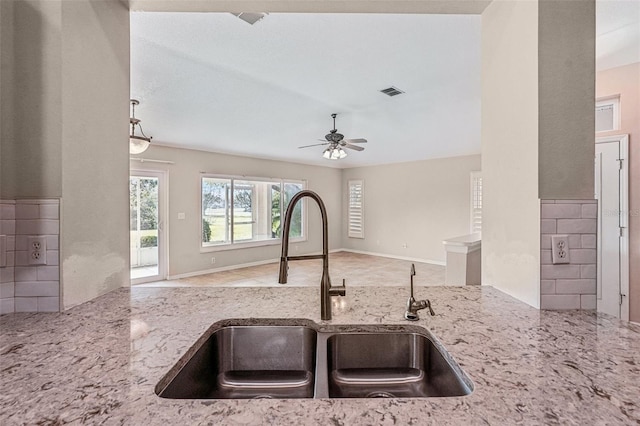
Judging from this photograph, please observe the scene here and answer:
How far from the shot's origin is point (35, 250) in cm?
111

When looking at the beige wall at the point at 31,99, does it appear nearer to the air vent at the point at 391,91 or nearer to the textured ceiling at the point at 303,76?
the textured ceiling at the point at 303,76

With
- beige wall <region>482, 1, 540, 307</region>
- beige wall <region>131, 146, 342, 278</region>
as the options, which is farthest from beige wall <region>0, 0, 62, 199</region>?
beige wall <region>131, 146, 342, 278</region>

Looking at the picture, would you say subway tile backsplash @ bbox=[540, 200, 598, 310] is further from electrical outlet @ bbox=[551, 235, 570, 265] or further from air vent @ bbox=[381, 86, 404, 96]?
air vent @ bbox=[381, 86, 404, 96]

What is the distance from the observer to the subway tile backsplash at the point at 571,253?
116 centimetres

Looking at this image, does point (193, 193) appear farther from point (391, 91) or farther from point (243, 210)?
point (391, 91)

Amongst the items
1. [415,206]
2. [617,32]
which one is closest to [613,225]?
[617,32]

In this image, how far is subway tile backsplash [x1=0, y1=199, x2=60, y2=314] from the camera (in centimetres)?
111

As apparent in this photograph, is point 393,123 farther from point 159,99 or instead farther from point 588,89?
point 588,89

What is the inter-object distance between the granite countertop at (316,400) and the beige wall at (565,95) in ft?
1.74

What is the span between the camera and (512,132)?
1332mm

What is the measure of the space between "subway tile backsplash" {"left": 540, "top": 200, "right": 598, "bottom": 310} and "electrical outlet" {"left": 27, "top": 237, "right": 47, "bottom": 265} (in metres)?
1.89

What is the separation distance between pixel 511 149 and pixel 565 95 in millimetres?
262

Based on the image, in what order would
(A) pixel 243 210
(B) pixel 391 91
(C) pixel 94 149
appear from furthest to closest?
(A) pixel 243 210 < (B) pixel 391 91 < (C) pixel 94 149

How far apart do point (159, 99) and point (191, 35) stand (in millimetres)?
1527
